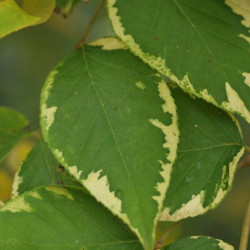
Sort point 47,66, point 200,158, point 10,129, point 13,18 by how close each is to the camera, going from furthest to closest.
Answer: point 47,66 → point 10,129 → point 200,158 → point 13,18

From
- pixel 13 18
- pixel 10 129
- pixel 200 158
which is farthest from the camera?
pixel 10 129

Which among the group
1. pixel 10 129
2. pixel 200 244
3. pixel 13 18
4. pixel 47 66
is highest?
pixel 13 18

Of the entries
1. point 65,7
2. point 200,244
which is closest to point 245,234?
point 200,244

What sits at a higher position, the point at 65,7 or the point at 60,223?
the point at 65,7

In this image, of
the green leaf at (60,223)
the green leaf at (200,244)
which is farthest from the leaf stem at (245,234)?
the green leaf at (60,223)

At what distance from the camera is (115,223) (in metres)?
0.67

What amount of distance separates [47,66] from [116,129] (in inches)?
72.6

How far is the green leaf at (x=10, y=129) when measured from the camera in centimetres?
90

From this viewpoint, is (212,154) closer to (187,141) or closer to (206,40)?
(187,141)

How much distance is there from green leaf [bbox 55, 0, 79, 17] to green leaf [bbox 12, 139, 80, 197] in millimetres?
268

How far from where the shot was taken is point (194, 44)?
0.67 m

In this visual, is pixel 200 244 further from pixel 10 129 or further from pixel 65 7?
pixel 65 7

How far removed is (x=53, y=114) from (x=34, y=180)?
17 cm

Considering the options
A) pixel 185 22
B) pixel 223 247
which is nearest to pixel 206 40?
pixel 185 22
